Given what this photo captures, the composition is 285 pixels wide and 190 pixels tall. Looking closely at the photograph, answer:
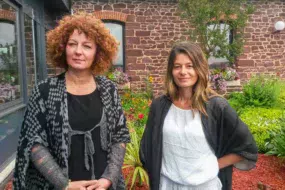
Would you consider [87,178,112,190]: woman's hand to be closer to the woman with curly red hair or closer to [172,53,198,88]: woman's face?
the woman with curly red hair

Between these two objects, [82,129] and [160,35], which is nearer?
[82,129]

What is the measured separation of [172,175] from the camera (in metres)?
1.82

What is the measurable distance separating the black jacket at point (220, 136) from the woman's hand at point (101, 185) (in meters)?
0.37

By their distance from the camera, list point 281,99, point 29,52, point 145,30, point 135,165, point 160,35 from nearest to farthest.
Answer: point 135,165, point 29,52, point 281,99, point 145,30, point 160,35

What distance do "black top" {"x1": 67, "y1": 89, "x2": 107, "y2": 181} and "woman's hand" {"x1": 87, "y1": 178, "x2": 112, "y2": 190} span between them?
0.21 ft

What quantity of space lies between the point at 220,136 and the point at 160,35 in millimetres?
7821

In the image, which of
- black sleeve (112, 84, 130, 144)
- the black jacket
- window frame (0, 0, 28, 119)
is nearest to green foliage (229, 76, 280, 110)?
window frame (0, 0, 28, 119)

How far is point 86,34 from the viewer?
1655 mm

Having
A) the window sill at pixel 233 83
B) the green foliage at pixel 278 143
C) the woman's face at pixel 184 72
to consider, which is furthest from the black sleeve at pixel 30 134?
the window sill at pixel 233 83

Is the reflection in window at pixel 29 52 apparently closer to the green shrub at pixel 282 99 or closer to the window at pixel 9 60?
the window at pixel 9 60

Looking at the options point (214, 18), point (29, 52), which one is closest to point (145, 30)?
point (214, 18)

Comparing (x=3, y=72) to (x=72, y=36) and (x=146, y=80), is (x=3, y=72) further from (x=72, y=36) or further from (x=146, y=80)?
(x=146, y=80)

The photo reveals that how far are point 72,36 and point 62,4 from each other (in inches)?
272

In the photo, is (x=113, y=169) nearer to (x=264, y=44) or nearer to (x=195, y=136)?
(x=195, y=136)
